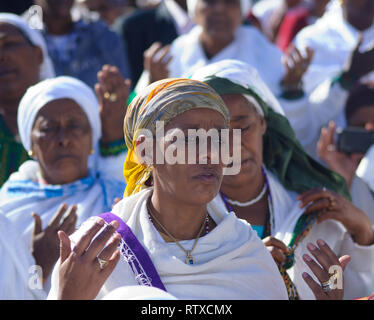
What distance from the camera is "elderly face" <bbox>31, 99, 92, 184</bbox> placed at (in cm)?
426

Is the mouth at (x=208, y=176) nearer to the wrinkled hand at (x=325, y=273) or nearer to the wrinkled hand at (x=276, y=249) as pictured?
the wrinkled hand at (x=325, y=273)

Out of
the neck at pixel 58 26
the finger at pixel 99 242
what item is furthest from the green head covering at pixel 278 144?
the neck at pixel 58 26

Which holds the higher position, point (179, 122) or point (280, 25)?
point (280, 25)

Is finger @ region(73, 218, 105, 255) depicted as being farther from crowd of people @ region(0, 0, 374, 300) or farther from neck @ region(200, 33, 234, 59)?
neck @ region(200, 33, 234, 59)

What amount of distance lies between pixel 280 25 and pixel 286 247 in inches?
198

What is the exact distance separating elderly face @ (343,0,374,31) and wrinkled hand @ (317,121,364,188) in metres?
1.90

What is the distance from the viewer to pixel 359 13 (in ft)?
21.5

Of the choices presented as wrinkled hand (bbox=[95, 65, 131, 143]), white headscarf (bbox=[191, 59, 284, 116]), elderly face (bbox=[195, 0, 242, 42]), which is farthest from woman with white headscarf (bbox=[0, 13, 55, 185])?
white headscarf (bbox=[191, 59, 284, 116])

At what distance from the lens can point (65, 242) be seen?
260 cm

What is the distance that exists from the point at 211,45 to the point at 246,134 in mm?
2523

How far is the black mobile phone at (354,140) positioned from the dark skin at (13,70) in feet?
7.70

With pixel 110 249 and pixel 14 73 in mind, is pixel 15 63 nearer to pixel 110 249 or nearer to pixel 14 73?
pixel 14 73
